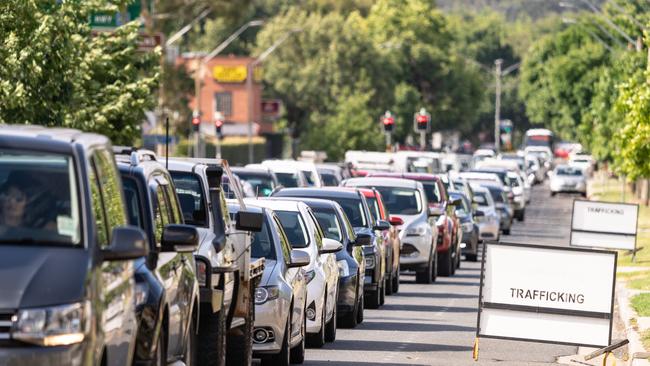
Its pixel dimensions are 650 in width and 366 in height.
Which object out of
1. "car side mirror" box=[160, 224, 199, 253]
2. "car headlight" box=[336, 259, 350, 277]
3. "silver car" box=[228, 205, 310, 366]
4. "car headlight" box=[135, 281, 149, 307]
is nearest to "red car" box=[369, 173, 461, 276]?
"car headlight" box=[336, 259, 350, 277]

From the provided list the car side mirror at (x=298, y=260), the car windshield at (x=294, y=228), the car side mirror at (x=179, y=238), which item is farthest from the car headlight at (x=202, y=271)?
the car windshield at (x=294, y=228)

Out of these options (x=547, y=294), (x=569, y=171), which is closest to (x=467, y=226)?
(x=547, y=294)

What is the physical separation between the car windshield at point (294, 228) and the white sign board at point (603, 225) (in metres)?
14.0

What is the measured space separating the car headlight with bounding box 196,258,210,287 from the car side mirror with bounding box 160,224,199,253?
2.29 meters

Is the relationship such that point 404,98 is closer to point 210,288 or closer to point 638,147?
point 638,147

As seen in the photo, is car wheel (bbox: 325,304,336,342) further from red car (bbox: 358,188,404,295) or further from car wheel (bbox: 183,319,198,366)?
red car (bbox: 358,188,404,295)

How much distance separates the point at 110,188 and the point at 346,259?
1168cm

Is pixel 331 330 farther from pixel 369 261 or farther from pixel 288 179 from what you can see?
pixel 288 179

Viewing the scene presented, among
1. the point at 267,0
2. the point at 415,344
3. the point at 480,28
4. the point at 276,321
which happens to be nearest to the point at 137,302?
the point at 276,321

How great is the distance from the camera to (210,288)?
13.2 m

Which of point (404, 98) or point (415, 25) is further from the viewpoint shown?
point (415, 25)

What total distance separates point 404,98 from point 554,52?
36.2 ft

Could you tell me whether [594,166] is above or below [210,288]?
below

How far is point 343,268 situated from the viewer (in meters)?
21.4
